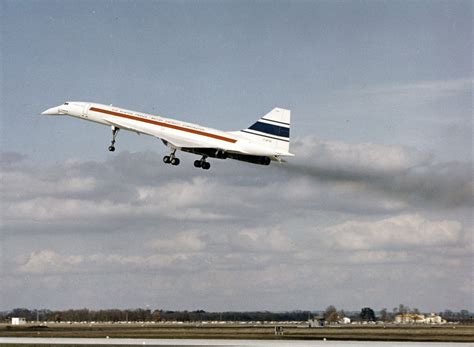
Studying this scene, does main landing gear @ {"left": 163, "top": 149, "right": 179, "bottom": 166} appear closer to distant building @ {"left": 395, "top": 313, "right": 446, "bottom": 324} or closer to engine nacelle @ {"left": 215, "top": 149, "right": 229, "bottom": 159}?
engine nacelle @ {"left": 215, "top": 149, "right": 229, "bottom": 159}

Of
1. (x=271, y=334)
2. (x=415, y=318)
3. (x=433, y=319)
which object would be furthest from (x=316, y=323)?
(x=415, y=318)

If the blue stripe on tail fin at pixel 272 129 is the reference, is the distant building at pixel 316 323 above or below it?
below

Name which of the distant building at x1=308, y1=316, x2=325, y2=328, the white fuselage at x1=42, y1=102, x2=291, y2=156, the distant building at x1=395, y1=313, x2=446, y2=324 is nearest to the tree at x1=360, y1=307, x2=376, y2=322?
the distant building at x1=395, y1=313, x2=446, y2=324

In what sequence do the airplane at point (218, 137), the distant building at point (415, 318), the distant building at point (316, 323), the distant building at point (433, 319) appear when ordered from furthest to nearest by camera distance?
the distant building at point (415, 318) → the distant building at point (433, 319) → the distant building at point (316, 323) → the airplane at point (218, 137)

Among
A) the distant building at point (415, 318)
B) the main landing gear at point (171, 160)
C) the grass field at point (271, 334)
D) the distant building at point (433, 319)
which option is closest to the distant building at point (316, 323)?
the grass field at point (271, 334)

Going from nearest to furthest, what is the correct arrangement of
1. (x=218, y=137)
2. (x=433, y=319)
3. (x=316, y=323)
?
(x=218, y=137) → (x=316, y=323) → (x=433, y=319)

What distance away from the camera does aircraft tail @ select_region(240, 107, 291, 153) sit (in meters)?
58.7

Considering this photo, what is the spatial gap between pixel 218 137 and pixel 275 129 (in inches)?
158

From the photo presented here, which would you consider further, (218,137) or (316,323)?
(316,323)

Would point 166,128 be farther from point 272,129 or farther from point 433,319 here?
point 433,319

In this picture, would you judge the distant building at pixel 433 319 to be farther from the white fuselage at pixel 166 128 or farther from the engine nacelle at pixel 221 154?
the engine nacelle at pixel 221 154

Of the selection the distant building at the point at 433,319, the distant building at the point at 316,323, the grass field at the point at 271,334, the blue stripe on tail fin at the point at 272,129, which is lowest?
the grass field at the point at 271,334

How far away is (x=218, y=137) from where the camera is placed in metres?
58.8

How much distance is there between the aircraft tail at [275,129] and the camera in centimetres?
5867
